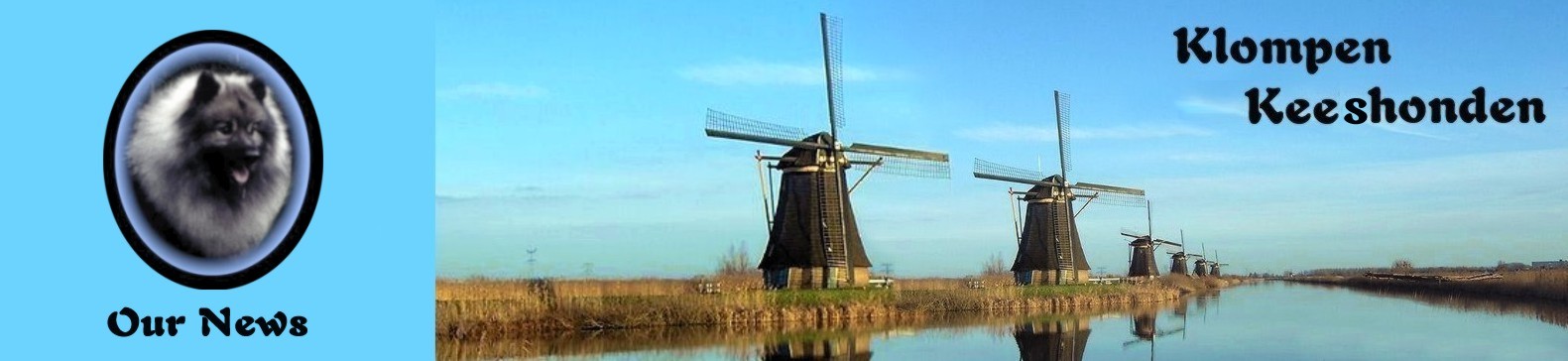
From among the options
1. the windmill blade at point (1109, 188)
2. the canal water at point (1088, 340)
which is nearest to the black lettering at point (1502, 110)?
the canal water at point (1088, 340)

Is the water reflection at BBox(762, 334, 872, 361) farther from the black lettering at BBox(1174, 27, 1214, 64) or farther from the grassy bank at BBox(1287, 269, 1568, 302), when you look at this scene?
the grassy bank at BBox(1287, 269, 1568, 302)

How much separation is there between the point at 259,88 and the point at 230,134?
258 mm

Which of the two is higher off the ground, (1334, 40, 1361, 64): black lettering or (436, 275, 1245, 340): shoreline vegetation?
(1334, 40, 1361, 64): black lettering

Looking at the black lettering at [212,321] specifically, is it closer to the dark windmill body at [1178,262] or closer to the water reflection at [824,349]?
the water reflection at [824,349]

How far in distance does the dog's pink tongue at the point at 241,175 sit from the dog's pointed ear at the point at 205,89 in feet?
1.06

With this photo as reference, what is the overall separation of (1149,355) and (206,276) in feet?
38.6

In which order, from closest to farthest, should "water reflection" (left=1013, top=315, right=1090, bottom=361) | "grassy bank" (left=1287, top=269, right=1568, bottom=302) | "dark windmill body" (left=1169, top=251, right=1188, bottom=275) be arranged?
"water reflection" (left=1013, top=315, right=1090, bottom=361)
"grassy bank" (left=1287, top=269, right=1568, bottom=302)
"dark windmill body" (left=1169, top=251, right=1188, bottom=275)

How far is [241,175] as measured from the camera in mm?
5586

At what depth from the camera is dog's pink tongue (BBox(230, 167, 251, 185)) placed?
18.3 feet

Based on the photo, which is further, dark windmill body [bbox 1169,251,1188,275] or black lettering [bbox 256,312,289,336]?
Result: dark windmill body [bbox 1169,251,1188,275]

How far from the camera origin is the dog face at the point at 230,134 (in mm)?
5551

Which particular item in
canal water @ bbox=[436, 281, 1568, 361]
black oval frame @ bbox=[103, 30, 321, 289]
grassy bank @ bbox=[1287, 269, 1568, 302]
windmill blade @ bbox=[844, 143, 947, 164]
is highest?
windmill blade @ bbox=[844, 143, 947, 164]

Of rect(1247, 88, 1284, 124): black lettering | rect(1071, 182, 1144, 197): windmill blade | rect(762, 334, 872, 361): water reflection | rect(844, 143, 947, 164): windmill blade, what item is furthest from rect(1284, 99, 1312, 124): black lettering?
rect(1071, 182, 1144, 197): windmill blade

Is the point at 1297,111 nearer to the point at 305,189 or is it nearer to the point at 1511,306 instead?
the point at 305,189
